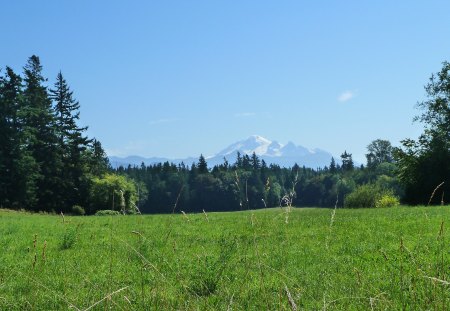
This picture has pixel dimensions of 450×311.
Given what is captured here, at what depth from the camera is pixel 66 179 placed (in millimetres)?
73125

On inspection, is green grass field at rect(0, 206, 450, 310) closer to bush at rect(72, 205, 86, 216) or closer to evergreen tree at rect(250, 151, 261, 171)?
bush at rect(72, 205, 86, 216)

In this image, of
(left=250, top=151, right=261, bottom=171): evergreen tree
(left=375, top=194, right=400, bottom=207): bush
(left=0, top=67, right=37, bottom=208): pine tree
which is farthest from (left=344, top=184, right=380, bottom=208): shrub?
(left=250, top=151, right=261, bottom=171): evergreen tree

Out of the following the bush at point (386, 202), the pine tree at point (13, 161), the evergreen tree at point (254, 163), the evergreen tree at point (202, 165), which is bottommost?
the bush at point (386, 202)

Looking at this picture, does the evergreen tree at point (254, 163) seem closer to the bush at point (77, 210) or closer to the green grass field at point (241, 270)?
the bush at point (77, 210)

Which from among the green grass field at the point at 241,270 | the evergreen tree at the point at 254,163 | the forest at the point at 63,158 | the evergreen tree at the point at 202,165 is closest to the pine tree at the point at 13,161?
the forest at the point at 63,158

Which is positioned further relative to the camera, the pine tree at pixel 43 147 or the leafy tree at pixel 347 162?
the leafy tree at pixel 347 162

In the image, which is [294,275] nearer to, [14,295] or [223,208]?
[14,295]

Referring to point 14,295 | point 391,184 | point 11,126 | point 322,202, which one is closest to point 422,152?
point 14,295

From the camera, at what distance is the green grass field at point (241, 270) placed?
5.24 meters

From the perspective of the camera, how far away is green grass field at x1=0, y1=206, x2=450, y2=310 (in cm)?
524

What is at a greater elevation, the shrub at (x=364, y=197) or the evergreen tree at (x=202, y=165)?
the evergreen tree at (x=202, y=165)

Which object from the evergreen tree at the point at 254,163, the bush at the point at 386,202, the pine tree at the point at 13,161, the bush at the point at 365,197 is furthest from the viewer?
the evergreen tree at the point at 254,163

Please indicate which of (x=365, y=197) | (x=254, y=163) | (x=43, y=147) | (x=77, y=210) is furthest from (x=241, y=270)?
(x=254, y=163)

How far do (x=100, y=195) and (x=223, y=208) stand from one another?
274ft
